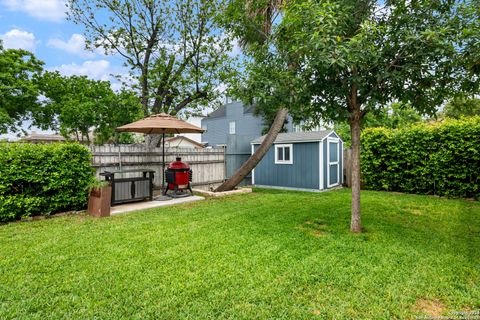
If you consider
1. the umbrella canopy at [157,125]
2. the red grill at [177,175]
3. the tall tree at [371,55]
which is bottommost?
the red grill at [177,175]

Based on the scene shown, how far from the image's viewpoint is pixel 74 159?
5.34m

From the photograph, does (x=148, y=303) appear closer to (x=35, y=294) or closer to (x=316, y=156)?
(x=35, y=294)

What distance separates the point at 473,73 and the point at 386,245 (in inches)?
96.3

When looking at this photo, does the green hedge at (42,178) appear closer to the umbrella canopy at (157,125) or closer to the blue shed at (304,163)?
the umbrella canopy at (157,125)

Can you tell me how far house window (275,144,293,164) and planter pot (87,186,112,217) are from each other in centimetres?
655

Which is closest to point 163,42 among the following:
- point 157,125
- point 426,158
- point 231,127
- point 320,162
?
point 157,125

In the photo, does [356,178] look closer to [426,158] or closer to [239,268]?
[239,268]

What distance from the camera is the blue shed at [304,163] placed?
30.1ft

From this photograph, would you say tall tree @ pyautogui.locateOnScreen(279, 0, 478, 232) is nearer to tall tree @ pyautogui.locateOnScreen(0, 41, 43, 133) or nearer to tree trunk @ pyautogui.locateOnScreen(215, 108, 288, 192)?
tree trunk @ pyautogui.locateOnScreen(215, 108, 288, 192)

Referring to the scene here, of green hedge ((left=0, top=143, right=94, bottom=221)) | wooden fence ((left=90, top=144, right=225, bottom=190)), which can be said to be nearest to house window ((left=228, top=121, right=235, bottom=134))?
wooden fence ((left=90, top=144, right=225, bottom=190))

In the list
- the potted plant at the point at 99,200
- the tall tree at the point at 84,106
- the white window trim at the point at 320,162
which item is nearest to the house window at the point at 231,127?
the tall tree at the point at 84,106

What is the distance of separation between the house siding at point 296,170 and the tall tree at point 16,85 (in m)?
12.9

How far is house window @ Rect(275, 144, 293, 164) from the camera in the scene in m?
9.84

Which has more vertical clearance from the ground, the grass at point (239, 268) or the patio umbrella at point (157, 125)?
the patio umbrella at point (157, 125)
